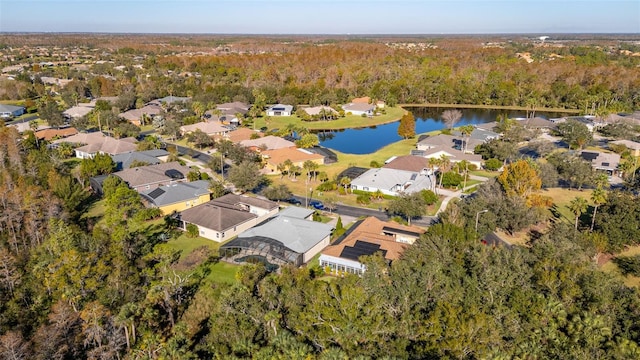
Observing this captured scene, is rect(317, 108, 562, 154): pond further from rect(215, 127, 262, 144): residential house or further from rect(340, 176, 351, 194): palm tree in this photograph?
rect(340, 176, 351, 194): palm tree

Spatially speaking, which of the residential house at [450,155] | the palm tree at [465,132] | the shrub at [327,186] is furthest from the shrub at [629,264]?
the palm tree at [465,132]

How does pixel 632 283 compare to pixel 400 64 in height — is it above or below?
below

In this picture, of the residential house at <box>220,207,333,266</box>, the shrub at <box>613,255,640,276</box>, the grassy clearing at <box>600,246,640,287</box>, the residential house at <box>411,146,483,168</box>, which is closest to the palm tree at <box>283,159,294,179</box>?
the residential house at <box>220,207,333,266</box>

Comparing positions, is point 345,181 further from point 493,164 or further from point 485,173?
point 493,164

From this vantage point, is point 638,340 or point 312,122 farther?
point 312,122

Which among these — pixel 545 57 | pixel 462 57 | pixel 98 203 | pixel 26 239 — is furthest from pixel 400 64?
pixel 26 239

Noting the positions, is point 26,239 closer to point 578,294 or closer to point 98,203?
point 98,203
